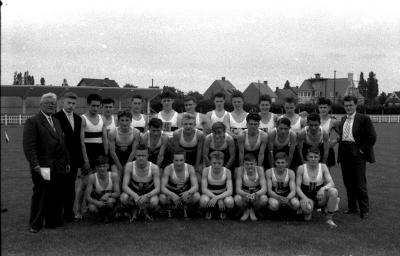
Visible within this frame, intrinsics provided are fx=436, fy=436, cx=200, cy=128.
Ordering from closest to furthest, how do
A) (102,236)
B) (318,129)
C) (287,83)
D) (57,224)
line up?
1. (102,236)
2. (57,224)
3. (318,129)
4. (287,83)

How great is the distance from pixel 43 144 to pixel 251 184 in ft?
9.55

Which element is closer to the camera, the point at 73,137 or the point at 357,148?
the point at 73,137

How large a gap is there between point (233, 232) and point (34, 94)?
35637 mm

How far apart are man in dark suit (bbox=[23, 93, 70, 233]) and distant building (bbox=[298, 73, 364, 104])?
8733 cm

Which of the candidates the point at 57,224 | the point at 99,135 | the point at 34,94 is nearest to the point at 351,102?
the point at 99,135

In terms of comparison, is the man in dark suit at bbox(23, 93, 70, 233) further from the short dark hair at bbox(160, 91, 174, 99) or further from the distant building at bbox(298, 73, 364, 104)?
the distant building at bbox(298, 73, 364, 104)

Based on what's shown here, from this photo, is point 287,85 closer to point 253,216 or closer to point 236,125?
point 236,125

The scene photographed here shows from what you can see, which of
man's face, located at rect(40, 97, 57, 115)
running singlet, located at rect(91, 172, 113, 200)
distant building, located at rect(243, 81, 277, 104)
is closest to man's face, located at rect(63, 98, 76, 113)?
man's face, located at rect(40, 97, 57, 115)

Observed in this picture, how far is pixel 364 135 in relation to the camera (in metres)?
6.62

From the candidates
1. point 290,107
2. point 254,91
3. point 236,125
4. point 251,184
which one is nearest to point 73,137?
point 236,125

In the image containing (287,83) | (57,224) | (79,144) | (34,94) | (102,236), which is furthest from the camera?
(287,83)

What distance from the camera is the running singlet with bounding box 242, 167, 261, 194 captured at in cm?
631

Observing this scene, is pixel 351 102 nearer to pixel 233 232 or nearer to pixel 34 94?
pixel 233 232

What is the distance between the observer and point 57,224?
5699 millimetres
